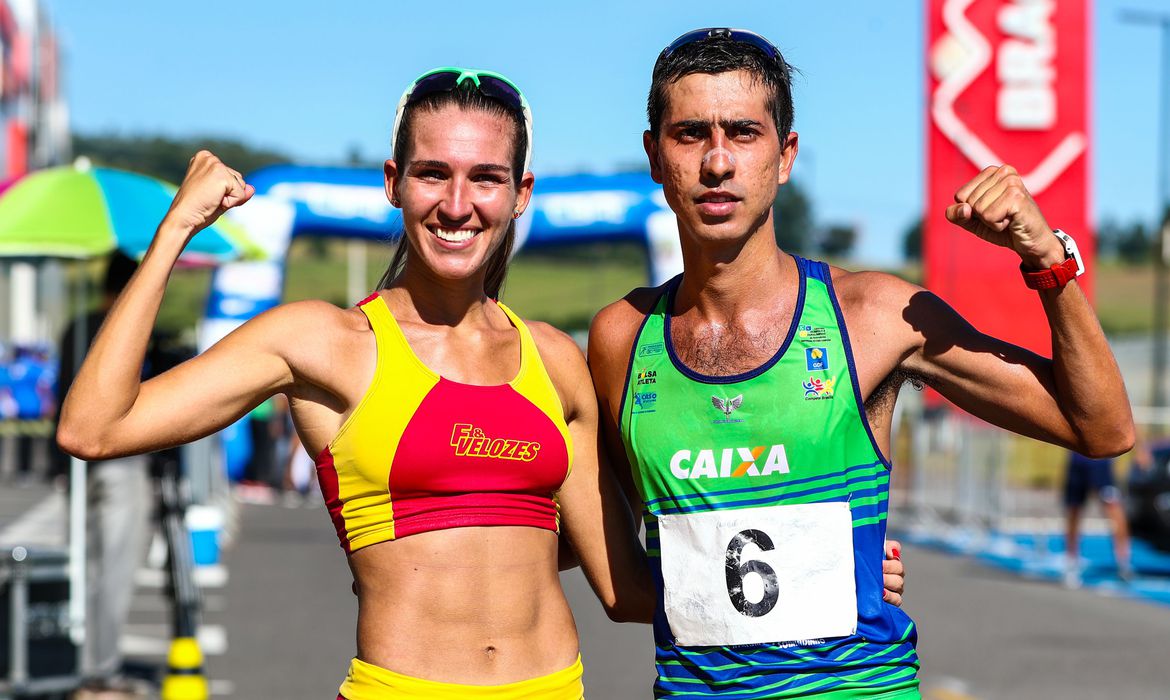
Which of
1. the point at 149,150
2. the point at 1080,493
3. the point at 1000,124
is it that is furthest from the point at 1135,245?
the point at 1080,493

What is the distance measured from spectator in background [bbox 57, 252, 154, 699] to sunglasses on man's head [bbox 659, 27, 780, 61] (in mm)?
4759

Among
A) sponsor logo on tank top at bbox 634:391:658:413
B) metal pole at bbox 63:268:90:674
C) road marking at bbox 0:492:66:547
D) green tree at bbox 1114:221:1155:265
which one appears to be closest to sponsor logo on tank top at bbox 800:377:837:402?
sponsor logo on tank top at bbox 634:391:658:413

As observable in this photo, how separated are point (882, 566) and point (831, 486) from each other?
0.70ft

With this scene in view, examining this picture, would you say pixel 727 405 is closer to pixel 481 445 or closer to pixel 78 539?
pixel 481 445

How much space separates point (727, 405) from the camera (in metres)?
3.01

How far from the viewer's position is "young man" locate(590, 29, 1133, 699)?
9.71ft

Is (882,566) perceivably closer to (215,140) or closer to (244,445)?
(244,445)

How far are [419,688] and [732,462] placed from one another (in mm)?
727

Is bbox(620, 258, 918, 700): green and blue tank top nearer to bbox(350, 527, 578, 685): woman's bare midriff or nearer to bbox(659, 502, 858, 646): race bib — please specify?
bbox(659, 502, 858, 646): race bib

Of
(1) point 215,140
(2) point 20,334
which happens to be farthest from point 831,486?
(1) point 215,140

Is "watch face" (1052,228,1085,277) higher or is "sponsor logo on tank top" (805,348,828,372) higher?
"watch face" (1052,228,1085,277)

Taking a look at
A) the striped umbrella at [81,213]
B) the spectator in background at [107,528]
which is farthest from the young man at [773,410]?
the spectator in background at [107,528]

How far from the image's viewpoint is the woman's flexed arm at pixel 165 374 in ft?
8.81

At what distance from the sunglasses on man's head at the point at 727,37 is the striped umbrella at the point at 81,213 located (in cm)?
443
